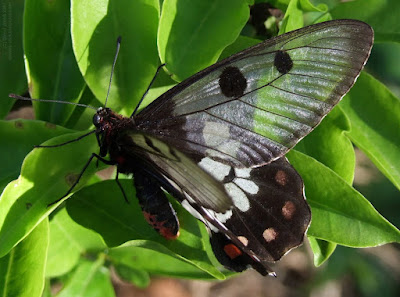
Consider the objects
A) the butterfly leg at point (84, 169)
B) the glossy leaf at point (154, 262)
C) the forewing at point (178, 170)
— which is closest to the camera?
the forewing at point (178, 170)

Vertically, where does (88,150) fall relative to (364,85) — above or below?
above

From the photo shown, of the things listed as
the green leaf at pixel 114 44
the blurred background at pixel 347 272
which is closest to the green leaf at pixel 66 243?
the green leaf at pixel 114 44

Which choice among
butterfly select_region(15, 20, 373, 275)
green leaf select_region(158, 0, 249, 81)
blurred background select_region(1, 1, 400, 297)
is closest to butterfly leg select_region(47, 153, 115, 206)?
butterfly select_region(15, 20, 373, 275)

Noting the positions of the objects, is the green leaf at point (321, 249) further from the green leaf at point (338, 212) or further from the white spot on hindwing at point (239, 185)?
the white spot on hindwing at point (239, 185)

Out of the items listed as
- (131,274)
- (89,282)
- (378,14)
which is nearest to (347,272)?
(131,274)

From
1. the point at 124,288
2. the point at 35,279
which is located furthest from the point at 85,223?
the point at 124,288

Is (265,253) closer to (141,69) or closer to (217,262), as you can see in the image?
(217,262)

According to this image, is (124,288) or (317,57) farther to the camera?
(124,288)

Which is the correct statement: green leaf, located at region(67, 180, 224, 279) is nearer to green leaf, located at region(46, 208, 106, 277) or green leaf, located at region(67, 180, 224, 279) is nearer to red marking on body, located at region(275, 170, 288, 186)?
green leaf, located at region(46, 208, 106, 277)
